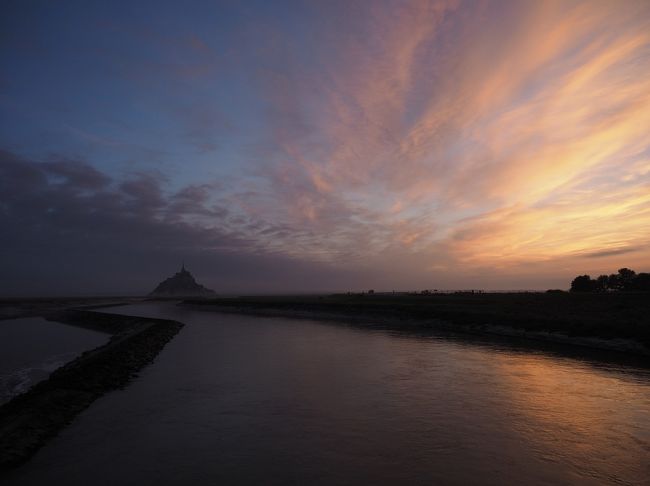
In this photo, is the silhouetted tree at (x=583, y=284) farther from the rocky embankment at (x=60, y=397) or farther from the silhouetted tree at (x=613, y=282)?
the rocky embankment at (x=60, y=397)

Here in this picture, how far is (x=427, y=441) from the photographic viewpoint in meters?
11.9

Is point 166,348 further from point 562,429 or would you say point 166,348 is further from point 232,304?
point 232,304

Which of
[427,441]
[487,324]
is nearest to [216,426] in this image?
[427,441]

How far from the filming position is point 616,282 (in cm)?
8506

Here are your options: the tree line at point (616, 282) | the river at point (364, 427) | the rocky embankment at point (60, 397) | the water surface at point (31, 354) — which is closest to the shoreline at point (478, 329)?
the river at point (364, 427)

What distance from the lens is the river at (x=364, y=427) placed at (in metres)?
9.95

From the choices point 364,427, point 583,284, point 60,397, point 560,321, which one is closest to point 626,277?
point 583,284

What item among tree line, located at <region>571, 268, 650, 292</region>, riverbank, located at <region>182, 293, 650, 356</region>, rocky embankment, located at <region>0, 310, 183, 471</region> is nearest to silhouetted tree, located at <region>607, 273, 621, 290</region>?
tree line, located at <region>571, 268, 650, 292</region>

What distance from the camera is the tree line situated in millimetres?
77875

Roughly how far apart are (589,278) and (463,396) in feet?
316

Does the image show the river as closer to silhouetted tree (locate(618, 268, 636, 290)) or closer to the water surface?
the water surface

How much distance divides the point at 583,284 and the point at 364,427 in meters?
100.0

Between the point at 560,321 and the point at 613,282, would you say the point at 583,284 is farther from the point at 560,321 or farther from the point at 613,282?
the point at 560,321

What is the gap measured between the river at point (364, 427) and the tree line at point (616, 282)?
236 feet
